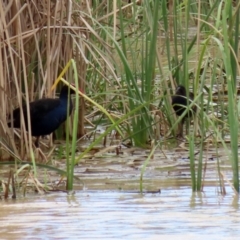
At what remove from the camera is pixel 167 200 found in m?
4.41

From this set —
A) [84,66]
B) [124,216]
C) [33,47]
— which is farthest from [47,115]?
[124,216]

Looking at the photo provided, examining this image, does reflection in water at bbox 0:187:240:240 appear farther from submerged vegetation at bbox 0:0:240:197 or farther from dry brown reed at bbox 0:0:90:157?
dry brown reed at bbox 0:0:90:157

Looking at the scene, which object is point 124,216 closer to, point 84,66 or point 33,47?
point 33,47

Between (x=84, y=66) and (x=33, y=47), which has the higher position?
(x=33, y=47)

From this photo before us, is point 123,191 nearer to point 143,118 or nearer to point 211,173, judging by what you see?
point 211,173

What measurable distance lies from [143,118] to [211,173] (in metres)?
0.86

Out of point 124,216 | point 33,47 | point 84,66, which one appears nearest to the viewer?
point 124,216

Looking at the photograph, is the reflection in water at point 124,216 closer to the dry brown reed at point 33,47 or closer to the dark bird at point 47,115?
the dry brown reed at point 33,47

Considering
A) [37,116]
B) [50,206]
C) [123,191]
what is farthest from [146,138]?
[50,206]

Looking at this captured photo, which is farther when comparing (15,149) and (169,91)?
(169,91)

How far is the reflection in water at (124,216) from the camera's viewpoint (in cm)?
363

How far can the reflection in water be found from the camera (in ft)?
11.9

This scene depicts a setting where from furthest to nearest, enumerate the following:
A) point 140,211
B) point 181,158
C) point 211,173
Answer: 1. point 181,158
2. point 211,173
3. point 140,211

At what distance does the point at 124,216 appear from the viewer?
4000 mm
